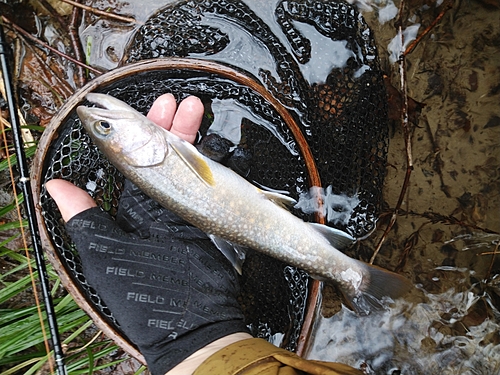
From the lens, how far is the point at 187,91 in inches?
86.7

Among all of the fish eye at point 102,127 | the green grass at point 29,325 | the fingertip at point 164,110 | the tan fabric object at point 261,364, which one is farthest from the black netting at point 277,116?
the tan fabric object at point 261,364

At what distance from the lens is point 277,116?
218cm

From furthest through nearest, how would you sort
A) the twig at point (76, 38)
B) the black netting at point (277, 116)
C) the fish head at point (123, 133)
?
the twig at point (76, 38)
the black netting at point (277, 116)
the fish head at point (123, 133)

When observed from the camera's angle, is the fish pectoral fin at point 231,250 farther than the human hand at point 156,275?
Yes

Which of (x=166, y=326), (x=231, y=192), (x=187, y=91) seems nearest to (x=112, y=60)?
(x=187, y=91)

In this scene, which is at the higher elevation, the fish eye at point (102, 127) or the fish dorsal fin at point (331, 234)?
the fish eye at point (102, 127)

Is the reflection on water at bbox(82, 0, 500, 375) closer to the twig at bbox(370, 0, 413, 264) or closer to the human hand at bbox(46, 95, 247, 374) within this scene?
the twig at bbox(370, 0, 413, 264)

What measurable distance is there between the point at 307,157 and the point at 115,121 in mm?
904

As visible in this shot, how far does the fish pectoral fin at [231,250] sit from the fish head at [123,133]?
1.50 ft

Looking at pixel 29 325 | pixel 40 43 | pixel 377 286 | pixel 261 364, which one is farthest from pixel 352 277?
pixel 40 43

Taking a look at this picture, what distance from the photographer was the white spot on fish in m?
2.01

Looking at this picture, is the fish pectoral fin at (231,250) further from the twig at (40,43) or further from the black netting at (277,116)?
the twig at (40,43)

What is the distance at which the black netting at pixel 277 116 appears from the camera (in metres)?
2.17

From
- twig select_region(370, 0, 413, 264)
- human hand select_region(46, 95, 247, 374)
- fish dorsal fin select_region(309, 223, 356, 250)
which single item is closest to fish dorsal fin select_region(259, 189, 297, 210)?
fish dorsal fin select_region(309, 223, 356, 250)
